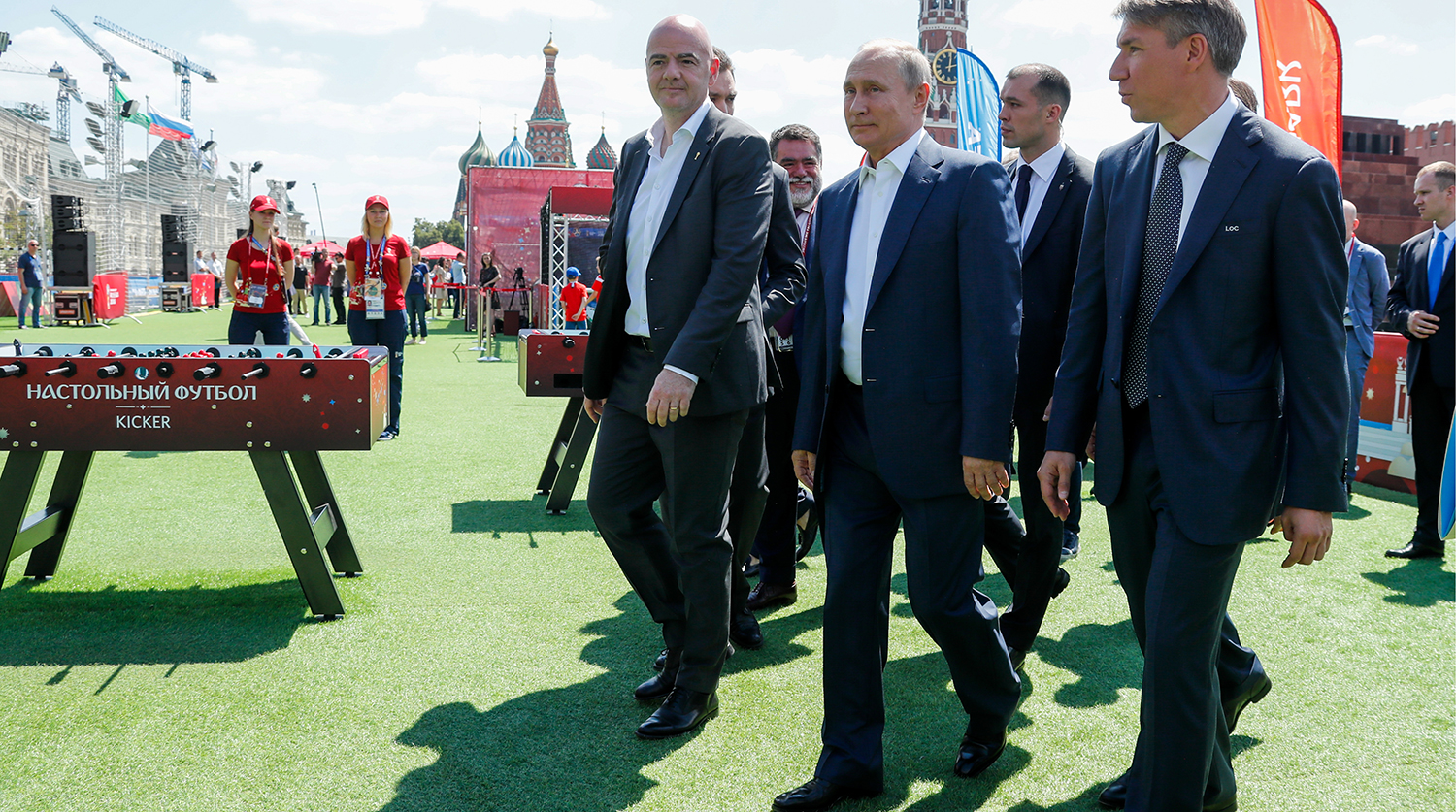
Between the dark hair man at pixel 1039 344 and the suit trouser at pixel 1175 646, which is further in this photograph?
the dark hair man at pixel 1039 344

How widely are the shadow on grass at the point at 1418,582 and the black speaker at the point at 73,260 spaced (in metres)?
25.1

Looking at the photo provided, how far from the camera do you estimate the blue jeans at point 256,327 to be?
731cm

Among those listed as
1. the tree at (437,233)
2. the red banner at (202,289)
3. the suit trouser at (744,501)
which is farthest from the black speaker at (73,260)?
the tree at (437,233)

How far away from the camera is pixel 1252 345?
1948 mm

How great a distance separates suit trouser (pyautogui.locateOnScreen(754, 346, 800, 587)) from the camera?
408 centimetres

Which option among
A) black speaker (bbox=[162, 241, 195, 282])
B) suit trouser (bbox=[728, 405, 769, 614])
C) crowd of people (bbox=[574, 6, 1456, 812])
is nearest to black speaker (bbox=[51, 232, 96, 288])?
black speaker (bbox=[162, 241, 195, 282])

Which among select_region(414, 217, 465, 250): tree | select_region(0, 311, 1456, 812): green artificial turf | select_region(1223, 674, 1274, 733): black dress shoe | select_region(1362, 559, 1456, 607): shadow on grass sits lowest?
select_region(0, 311, 1456, 812): green artificial turf

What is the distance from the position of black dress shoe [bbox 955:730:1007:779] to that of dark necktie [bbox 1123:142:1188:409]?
105 cm

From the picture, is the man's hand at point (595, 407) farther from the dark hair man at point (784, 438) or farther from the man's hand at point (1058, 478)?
the man's hand at point (1058, 478)

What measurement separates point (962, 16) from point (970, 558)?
4711 inches

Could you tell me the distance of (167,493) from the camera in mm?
5957

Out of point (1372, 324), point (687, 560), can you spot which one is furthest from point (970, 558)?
Result: point (1372, 324)

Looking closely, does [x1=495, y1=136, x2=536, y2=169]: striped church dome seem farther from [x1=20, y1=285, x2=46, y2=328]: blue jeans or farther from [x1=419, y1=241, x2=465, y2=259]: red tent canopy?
[x1=20, y1=285, x2=46, y2=328]: blue jeans

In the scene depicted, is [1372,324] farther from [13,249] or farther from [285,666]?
[13,249]
